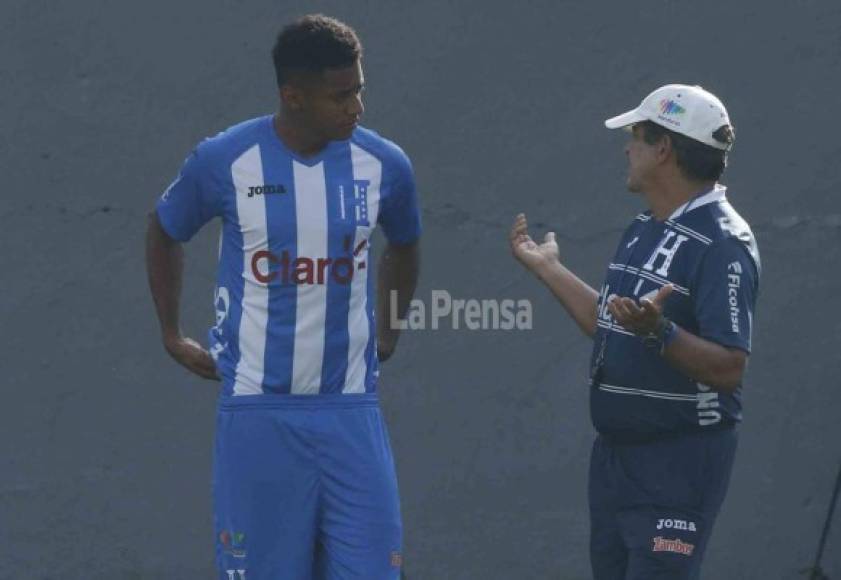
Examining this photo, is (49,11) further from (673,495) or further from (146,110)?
(673,495)

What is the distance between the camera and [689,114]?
4551 mm

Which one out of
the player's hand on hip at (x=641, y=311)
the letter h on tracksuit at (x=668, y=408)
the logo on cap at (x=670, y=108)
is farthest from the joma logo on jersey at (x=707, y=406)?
the logo on cap at (x=670, y=108)

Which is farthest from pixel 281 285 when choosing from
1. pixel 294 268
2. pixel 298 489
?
pixel 298 489

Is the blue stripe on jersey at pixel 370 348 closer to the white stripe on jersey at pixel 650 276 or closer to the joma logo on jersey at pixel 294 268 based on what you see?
the joma logo on jersey at pixel 294 268

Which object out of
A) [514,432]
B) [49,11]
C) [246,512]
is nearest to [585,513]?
[514,432]

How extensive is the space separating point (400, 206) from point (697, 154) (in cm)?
86

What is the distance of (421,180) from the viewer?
21.6 feet

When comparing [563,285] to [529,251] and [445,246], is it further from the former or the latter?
[445,246]

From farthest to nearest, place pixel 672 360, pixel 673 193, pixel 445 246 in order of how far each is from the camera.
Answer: pixel 445 246, pixel 673 193, pixel 672 360

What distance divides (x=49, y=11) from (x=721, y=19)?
2.57 m

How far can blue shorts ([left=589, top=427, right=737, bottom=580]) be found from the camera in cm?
453

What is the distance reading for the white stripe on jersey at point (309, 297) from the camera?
461 centimetres

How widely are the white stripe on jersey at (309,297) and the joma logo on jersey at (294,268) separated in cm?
2

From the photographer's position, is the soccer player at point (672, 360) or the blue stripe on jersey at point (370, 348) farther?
the blue stripe on jersey at point (370, 348)
